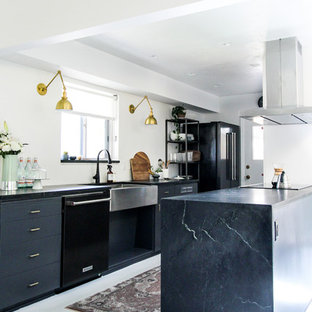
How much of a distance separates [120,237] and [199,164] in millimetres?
2397

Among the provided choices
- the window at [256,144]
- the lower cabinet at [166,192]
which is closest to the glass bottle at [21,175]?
the lower cabinet at [166,192]

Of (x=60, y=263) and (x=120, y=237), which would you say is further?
(x=120, y=237)

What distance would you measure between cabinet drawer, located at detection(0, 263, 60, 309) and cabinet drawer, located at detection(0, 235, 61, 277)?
50mm

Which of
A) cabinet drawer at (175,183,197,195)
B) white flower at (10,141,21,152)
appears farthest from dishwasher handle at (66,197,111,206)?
cabinet drawer at (175,183,197,195)

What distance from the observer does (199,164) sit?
6.48 meters

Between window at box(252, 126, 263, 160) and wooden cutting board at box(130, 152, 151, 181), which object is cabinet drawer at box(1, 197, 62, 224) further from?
window at box(252, 126, 263, 160)

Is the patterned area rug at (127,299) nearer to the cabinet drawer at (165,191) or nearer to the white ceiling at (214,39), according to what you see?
the cabinet drawer at (165,191)

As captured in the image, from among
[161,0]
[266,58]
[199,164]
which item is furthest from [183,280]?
[199,164]

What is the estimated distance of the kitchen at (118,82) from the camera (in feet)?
9.47

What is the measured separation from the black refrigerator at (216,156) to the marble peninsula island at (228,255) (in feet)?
11.8

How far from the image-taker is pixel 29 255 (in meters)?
2.96

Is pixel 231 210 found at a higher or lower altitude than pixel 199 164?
lower

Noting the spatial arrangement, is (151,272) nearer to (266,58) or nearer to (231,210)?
(231,210)

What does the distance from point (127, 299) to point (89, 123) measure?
245 cm
